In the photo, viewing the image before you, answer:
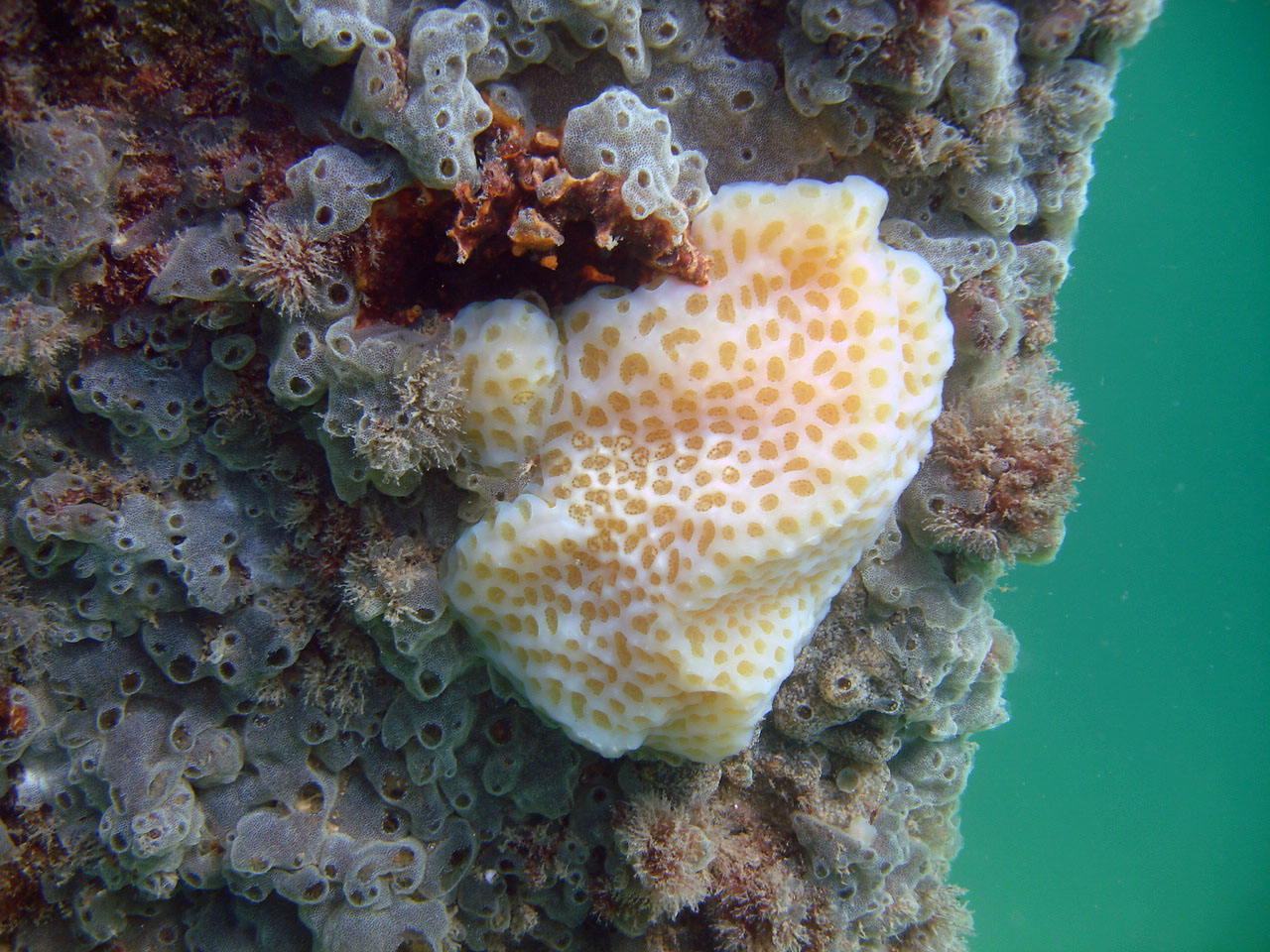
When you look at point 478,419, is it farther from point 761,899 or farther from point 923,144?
point 761,899

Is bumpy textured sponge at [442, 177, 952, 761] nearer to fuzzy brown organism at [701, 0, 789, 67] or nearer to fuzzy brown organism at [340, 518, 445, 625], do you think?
fuzzy brown organism at [340, 518, 445, 625]

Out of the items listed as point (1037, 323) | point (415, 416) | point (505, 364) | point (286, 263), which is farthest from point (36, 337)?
point (1037, 323)

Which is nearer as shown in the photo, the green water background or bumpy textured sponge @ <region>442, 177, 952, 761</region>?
bumpy textured sponge @ <region>442, 177, 952, 761</region>

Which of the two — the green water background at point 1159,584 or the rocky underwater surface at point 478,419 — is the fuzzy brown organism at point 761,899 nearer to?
the rocky underwater surface at point 478,419

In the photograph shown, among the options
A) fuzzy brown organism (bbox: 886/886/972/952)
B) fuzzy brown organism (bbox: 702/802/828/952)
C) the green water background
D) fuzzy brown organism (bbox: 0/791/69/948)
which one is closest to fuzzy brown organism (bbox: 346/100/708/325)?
fuzzy brown organism (bbox: 0/791/69/948)

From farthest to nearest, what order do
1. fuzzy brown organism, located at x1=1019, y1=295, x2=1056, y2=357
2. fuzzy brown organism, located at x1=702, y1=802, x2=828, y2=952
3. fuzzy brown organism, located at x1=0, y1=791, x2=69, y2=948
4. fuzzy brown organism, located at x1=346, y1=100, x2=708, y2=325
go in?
fuzzy brown organism, located at x1=1019, y1=295, x2=1056, y2=357, fuzzy brown organism, located at x1=702, y1=802, x2=828, y2=952, fuzzy brown organism, located at x1=0, y1=791, x2=69, y2=948, fuzzy brown organism, located at x1=346, y1=100, x2=708, y2=325

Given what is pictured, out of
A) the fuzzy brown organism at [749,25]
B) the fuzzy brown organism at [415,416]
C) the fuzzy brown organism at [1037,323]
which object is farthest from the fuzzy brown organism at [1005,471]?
the fuzzy brown organism at [415,416]
